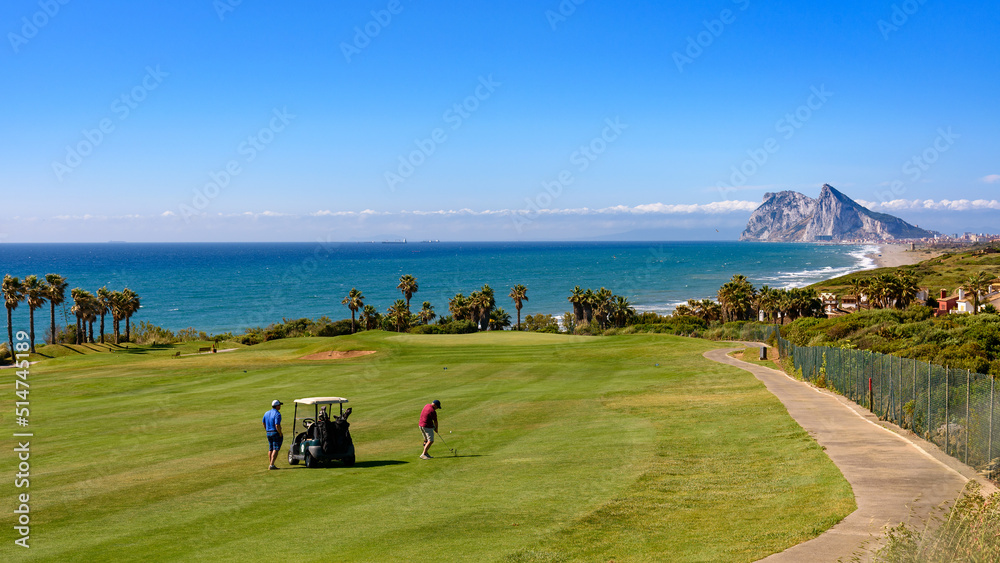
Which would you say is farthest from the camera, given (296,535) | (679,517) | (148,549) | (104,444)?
(104,444)

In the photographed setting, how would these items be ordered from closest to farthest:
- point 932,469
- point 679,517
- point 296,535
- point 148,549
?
point 148,549
point 296,535
point 679,517
point 932,469

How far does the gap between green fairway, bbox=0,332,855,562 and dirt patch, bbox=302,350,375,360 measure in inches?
612

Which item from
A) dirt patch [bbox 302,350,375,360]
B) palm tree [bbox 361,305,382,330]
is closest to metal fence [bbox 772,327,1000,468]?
dirt patch [bbox 302,350,375,360]

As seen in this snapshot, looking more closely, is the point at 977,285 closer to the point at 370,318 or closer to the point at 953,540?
the point at 370,318

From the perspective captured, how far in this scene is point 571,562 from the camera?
10117 mm

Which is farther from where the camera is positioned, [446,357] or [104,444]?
[446,357]

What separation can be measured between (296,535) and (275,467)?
5.75 m

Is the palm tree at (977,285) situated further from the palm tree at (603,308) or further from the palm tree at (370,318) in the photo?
the palm tree at (370,318)

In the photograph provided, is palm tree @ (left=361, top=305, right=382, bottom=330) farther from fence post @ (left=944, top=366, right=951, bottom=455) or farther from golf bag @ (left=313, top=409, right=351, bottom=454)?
fence post @ (left=944, top=366, right=951, bottom=455)

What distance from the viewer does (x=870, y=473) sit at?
1466 centimetres

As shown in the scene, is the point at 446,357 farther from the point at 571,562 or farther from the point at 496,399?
the point at 571,562

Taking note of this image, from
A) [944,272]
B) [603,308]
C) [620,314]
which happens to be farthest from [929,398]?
[944,272]

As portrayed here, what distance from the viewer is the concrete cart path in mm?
10492

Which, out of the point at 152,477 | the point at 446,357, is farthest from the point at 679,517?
the point at 446,357
